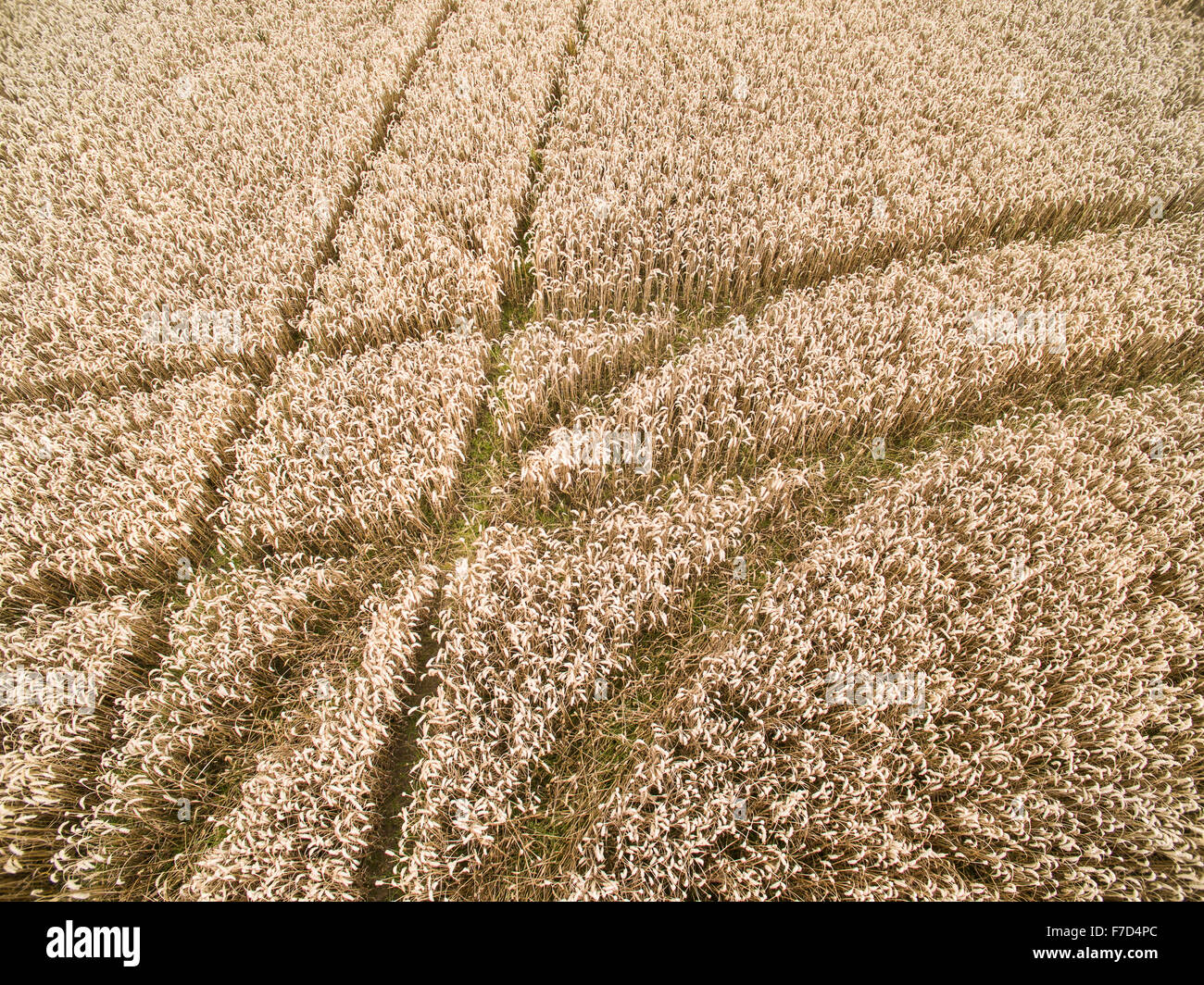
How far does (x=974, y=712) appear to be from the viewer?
319 centimetres

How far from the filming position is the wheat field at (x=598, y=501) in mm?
2910

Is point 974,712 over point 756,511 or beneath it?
beneath

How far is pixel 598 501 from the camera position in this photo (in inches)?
175

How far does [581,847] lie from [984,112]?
1234cm

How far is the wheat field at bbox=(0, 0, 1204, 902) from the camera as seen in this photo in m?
2.91

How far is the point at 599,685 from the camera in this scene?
3.38 m

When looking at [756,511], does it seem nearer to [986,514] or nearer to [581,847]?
[986,514]
